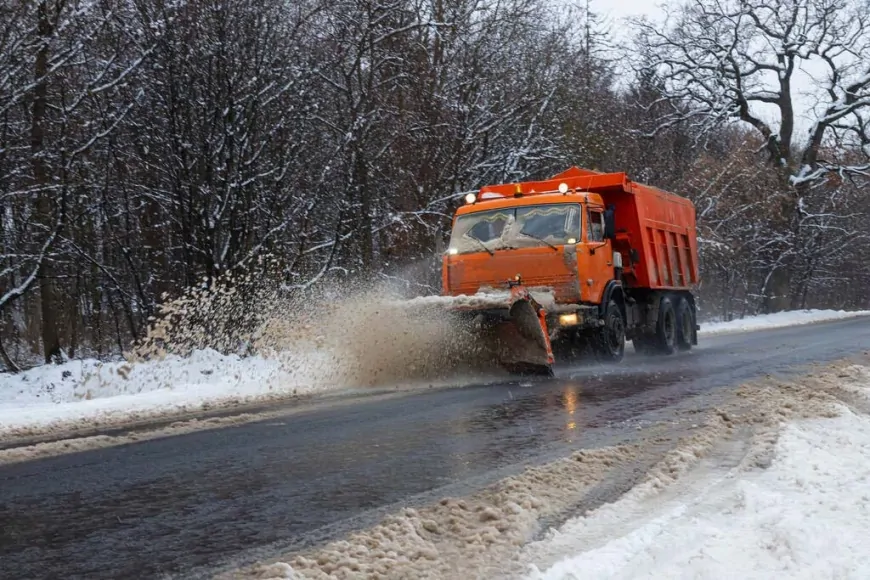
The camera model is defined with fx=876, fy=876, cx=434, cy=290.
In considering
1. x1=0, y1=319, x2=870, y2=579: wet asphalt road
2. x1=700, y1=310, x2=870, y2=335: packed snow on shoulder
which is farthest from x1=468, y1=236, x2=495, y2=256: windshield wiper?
x1=700, y1=310, x2=870, y2=335: packed snow on shoulder

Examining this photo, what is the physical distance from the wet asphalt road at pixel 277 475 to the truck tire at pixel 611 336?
11.7 feet

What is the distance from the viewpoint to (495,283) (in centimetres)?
1341

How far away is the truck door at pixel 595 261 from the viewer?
13.4 m

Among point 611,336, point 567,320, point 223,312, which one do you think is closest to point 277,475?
point 567,320

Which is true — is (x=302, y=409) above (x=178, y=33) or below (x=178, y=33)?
below

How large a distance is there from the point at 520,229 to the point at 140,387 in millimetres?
6078

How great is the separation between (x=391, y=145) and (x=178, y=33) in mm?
6184

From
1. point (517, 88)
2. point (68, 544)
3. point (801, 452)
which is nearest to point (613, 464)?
point (801, 452)

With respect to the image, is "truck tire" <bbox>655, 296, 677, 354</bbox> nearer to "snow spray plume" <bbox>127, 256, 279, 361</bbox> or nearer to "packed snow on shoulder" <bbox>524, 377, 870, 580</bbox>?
"snow spray plume" <bbox>127, 256, 279, 361</bbox>

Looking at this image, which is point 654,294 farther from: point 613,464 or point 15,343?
point 15,343

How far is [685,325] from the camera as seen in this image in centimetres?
1873

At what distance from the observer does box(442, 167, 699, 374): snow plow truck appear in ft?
40.3

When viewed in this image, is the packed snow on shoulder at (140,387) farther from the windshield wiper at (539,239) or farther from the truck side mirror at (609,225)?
the truck side mirror at (609,225)

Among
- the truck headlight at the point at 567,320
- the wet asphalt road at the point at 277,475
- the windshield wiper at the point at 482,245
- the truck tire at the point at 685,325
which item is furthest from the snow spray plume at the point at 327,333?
the truck tire at the point at 685,325
